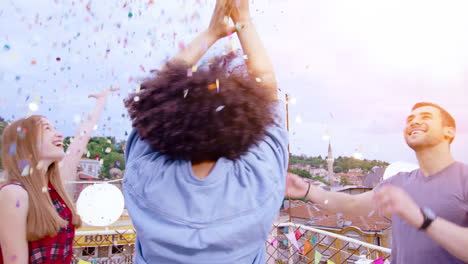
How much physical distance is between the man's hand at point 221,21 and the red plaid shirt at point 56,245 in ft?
3.05

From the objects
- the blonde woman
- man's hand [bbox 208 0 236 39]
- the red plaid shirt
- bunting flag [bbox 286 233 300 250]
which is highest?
man's hand [bbox 208 0 236 39]

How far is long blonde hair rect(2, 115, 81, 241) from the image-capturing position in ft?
3.75

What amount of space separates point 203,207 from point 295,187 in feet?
2.18

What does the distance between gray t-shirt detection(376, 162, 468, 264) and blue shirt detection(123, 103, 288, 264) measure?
2.32 feet

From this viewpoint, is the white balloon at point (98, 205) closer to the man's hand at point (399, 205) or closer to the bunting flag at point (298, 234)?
the bunting flag at point (298, 234)

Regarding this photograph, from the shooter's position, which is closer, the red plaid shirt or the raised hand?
the raised hand

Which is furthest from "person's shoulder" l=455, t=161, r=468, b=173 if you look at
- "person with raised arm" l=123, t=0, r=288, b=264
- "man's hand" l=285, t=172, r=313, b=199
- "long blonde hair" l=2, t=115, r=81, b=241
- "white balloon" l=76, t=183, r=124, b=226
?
"white balloon" l=76, t=183, r=124, b=226

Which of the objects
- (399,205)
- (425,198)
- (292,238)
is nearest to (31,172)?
(399,205)

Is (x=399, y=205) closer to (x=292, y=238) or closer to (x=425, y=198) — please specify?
(x=425, y=198)

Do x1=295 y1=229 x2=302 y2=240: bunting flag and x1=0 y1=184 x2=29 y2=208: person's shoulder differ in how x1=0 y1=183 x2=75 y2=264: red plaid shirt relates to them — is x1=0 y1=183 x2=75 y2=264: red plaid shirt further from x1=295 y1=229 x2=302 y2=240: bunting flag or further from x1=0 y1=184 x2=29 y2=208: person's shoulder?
x1=295 y1=229 x2=302 y2=240: bunting flag

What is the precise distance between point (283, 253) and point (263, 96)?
3.26 metres

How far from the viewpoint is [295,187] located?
1237mm

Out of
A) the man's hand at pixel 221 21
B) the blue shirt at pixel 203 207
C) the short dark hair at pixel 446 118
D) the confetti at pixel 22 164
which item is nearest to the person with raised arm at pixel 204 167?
the blue shirt at pixel 203 207

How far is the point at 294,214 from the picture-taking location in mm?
11289
